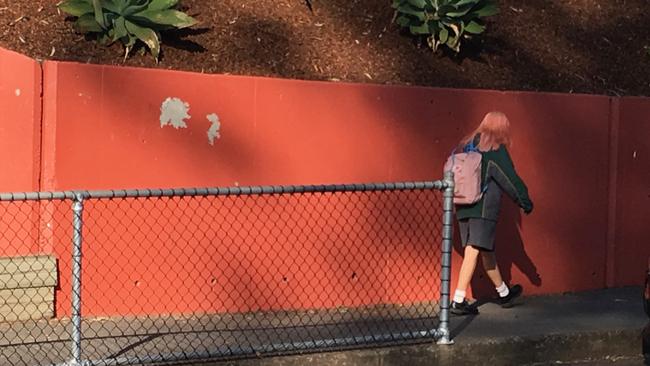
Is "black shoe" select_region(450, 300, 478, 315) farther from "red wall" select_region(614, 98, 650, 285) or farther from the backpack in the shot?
"red wall" select_region(614, 98, 650, 285)

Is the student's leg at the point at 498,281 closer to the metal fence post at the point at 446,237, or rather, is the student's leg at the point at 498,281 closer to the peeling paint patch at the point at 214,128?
the metal fence post at the point at 446,237

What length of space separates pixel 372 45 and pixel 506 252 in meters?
2.48

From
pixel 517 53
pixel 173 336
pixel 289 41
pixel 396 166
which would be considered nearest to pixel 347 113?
pixel 396 166

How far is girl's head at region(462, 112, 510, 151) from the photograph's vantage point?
857cm

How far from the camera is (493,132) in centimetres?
857

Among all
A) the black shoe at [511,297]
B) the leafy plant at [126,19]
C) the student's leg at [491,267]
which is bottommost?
the black shoe at [511,297]

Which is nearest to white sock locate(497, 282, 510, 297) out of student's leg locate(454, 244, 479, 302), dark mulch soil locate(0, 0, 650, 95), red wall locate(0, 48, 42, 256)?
student's leg locate(454, 244, 479, 302)

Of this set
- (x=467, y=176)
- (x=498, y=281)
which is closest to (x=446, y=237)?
(x=467, y=176)

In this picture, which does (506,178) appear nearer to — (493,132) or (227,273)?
(493,132)

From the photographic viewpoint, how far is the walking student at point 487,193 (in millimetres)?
8555

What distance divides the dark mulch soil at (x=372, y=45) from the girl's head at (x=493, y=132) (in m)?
1.75

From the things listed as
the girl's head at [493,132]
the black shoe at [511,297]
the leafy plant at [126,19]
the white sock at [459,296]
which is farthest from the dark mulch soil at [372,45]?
the white sock at [459,296]

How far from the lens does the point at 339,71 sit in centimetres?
1005

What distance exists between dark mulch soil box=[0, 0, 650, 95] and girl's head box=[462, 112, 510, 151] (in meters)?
1.75
